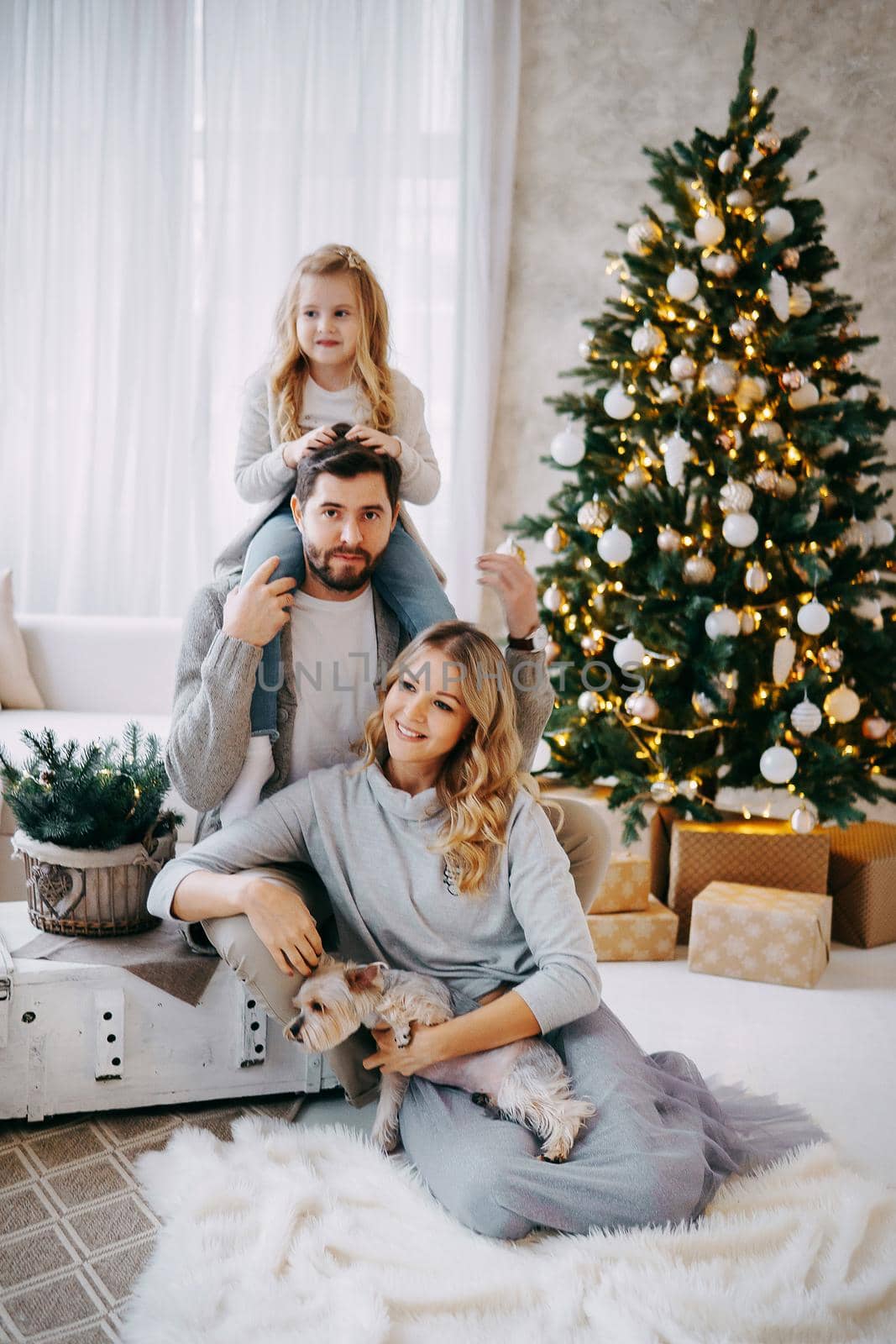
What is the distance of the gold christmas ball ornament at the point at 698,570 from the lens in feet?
9.34

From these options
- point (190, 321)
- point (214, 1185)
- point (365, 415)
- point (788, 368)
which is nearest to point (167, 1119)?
point (214, 1185)

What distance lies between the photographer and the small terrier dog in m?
1.59

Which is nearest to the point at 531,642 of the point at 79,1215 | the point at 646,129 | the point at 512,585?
the point at 512,585

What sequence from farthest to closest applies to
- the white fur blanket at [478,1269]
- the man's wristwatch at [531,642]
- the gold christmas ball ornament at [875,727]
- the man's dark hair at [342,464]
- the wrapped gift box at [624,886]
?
the gold christmas ball ornament at [875,727] → the wrapped gift box at [624,886] → the man's wristwatch at [531,642] → the man's dark hair at [342,464] → the white fur blanket at [478,1269]

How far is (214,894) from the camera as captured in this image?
1732mm

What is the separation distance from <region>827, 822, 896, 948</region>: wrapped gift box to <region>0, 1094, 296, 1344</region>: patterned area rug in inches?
64.4

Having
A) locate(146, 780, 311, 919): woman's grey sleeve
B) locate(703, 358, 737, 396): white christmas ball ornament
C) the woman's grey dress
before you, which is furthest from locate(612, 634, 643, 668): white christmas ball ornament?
locate(146, 780, 311, 919): woman's grey sleeve

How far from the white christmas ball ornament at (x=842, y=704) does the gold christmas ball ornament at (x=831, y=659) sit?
2.3 inches

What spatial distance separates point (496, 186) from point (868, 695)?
2.18m

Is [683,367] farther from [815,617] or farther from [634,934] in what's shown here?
[634,934]

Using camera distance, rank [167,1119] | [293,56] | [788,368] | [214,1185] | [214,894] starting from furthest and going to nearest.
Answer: [293,56] → [788,368] → [167,1119] → [214,894] → [214,1185]

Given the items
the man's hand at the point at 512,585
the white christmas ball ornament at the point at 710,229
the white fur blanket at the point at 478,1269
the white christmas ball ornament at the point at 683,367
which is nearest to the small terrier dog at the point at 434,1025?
the white fur blanket at the point at 478,1269

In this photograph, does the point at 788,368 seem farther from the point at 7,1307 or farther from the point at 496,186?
the point at 7,1307

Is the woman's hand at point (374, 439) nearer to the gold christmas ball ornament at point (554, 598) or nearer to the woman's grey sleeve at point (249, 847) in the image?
the woman's grey sleeve at point (249, 847)
